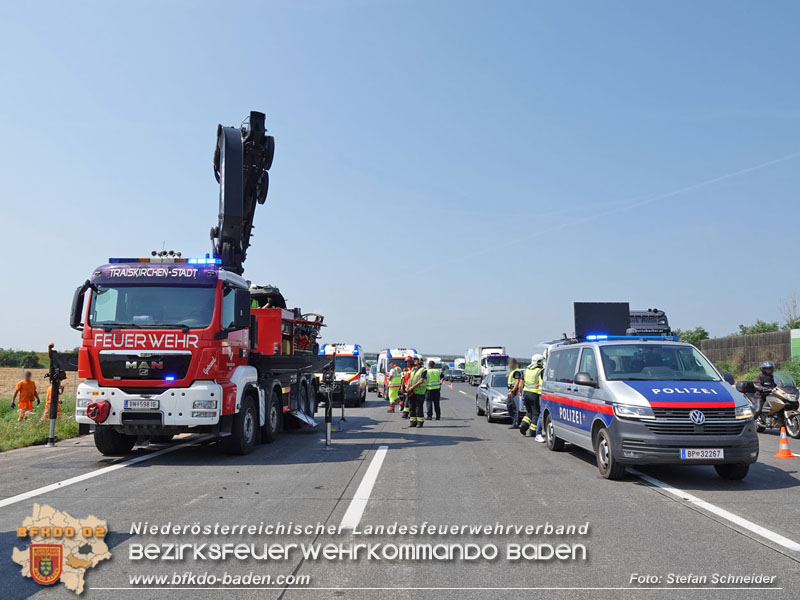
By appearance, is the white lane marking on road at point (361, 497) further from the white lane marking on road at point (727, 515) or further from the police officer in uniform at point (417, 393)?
the police officer in uniform at point (417, 393)

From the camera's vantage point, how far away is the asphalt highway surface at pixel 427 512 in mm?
4898

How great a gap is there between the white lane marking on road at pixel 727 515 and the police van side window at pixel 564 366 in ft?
7.10

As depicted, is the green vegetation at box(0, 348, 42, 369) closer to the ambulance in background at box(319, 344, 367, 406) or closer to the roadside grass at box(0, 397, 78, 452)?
the ambulance in background at box(319, 344, 367, 406)

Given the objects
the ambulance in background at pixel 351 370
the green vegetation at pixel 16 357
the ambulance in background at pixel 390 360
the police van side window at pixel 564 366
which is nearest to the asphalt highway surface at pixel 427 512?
the police van side window at pixel 564 366

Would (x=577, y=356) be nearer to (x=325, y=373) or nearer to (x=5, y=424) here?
(x=325, y=373)

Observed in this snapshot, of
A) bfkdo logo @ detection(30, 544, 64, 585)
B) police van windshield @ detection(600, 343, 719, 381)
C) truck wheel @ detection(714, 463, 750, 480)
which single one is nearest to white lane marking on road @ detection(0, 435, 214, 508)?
Result: bfkdo logo @ detection(30, 544, 64, 585)

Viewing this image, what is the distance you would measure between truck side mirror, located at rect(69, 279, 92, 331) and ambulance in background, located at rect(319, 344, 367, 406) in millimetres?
15047

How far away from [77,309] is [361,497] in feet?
19.9

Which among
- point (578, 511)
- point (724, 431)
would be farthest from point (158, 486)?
point (724, 431)

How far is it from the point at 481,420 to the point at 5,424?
39.8ft

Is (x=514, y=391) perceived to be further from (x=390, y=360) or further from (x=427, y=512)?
(x=390, y=360)

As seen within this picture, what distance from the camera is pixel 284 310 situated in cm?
1550

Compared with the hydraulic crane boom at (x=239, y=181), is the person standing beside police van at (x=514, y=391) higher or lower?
lower

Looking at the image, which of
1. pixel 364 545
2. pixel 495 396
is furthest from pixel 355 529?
pixel 495 396
